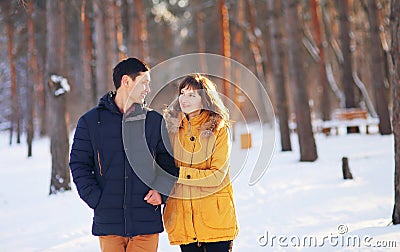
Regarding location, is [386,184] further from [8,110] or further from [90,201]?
[8,110]

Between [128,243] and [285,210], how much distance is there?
4.75 metres

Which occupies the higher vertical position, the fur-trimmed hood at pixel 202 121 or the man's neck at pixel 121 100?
the man's neck at pixel 121 100

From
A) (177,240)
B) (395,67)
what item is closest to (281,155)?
(395,67)

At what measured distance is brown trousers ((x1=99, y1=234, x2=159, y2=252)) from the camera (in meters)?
2.99

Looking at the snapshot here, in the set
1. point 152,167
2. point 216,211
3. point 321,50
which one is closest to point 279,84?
point 321,50

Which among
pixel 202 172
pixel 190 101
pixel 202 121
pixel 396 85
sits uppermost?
pixel 396 85

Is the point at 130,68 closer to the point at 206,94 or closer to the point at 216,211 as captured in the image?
the point at 206,94

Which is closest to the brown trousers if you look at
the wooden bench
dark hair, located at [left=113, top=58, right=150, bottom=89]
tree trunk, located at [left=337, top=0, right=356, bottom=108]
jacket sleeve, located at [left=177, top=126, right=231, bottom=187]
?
jacket sleeve, located at [left=177, top=126, right=231, bottom=187]

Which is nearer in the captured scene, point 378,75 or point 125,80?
point 125,80

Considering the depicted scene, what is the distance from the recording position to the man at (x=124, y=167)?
297 cm

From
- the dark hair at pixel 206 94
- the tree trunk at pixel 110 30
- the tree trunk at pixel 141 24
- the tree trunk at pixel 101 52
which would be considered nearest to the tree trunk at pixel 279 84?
the tree trunk at pixel 141 24

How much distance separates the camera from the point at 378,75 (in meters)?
16.3

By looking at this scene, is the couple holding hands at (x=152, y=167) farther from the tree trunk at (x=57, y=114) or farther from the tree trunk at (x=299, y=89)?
the tree trunk at (x=299, y=89)

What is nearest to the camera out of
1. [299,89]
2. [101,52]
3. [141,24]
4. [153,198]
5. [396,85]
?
[153,198]
